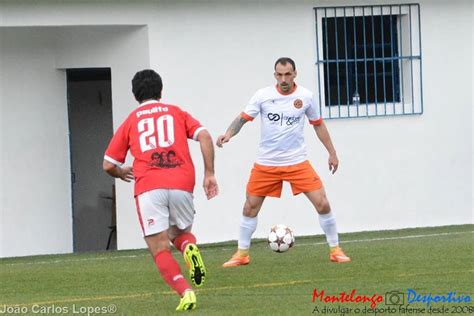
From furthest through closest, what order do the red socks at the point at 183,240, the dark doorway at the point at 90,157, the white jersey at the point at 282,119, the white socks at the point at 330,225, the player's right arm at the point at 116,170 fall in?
the dark doorway at the point at 90,157
the white socks at the point at 330,225
the white jersey at the point at 282,119
the player's right arm at the point at 116,170
the red socks at the point at 183,240

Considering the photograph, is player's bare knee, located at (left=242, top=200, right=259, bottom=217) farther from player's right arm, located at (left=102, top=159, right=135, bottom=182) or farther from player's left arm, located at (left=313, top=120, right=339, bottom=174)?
player's right arm, located at (left=102, top=159, right=135, bottom=182)

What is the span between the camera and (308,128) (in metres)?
20.7

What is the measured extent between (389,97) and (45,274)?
7.76 metres

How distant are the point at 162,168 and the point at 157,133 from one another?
281 millimetres

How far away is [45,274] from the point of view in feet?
50.1

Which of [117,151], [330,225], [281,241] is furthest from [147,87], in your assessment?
[281,241]

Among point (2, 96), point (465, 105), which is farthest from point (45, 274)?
point (465, 105)

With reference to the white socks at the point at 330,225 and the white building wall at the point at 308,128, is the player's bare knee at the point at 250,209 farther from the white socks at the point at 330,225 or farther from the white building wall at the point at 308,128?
the white building wall at the point at 308,128

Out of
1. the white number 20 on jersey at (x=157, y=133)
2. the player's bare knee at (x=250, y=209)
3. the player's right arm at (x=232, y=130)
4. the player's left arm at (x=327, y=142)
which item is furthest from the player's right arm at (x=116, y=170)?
the player's left arm at (x=327, y=142)

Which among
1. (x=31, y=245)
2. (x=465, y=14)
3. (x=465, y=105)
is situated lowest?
(x=31, y=245)

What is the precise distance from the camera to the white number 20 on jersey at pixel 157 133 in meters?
11.4

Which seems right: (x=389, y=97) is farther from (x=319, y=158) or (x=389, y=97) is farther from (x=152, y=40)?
(x=152, y=40)

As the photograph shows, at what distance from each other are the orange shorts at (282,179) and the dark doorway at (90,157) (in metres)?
7.57

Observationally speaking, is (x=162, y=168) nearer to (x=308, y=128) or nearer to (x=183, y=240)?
(x=183, y=240)
